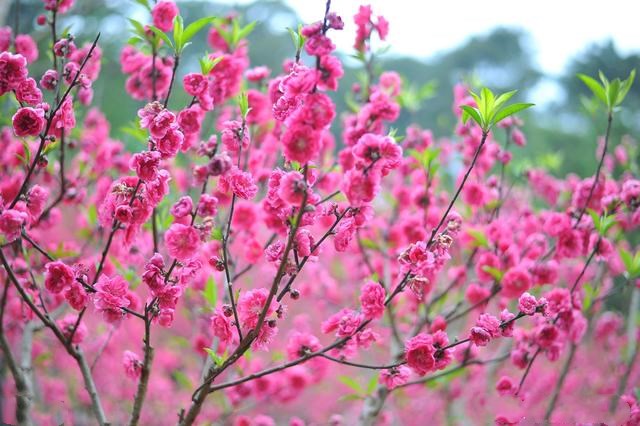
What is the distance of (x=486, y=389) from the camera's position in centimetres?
363

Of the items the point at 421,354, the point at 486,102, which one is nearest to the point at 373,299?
the point at 421,354

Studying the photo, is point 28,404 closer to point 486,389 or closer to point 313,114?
point 313,114

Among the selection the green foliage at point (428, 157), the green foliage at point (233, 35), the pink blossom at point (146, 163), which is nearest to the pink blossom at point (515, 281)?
the green foliage at point (428, 157)

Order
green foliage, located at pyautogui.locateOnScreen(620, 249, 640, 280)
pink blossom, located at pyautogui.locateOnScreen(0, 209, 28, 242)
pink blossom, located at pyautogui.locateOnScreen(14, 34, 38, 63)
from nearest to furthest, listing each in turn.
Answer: pink blossom, located at pyautogui.locateOnScreen(0, 209, 28, 242)
green foliage, located at pyautogui.locateOnScreen(620, 249, 640, 280)
pink blossom, located at pyautogui.locateOnScreen(14, 34, 38, 63)

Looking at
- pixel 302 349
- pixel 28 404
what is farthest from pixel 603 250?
pixel 28 404

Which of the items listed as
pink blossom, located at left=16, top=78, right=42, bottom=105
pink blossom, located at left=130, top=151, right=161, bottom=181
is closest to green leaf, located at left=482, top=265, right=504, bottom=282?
pink blossom, located at left=130, top=151, right=161, bottom=181

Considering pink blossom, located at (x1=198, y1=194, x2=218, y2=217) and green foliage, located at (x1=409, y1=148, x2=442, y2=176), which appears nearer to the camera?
pink blossom, located at (x1=198, y1=194, x2=218, y2=217)

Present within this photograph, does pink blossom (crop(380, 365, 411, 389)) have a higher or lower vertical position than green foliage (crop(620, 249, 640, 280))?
lower

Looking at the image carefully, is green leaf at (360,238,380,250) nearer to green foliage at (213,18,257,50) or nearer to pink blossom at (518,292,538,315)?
green foliage at (213,18,257,50)

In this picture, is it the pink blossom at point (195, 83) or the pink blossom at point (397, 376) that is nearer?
the pink blossom at point (397, 376)

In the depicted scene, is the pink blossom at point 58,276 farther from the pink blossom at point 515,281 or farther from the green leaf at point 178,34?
the pink blossom at point 515,281

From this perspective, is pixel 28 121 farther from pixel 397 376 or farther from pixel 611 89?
pixel 611 89

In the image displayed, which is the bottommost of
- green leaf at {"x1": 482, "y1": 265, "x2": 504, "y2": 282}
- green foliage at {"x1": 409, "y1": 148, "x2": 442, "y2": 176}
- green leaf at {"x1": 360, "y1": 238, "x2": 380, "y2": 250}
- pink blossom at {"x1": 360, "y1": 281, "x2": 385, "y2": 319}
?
pink blossom at {"x1": 360, "y1": 281, "x2": 385, "y2": 319}

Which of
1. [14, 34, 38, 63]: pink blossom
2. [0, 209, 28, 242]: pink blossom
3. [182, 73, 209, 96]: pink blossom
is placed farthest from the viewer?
[14, 34, 38, 63]: pink blossom
